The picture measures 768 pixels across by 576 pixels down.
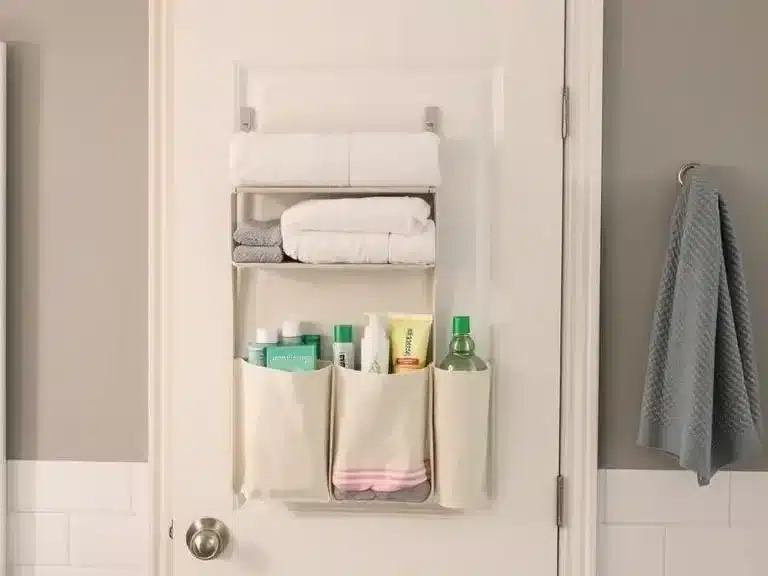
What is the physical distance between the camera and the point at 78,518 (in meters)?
1.49

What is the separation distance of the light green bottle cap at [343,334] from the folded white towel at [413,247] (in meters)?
0.15

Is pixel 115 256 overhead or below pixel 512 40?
below

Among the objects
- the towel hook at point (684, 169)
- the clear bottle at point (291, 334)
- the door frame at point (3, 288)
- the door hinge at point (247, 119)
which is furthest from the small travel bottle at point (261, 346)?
the towel hook at point (684, 169)

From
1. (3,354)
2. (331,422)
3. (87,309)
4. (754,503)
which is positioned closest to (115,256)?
(87,309)

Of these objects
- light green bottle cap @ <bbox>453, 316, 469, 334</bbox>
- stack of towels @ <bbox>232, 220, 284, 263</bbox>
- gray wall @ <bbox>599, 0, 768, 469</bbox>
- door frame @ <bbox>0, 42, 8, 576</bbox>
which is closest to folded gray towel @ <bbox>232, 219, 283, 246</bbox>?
stack of towels @ <bbox>232, 220, 284, 263</bbox>

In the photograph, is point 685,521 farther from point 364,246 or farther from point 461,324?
point 364,246

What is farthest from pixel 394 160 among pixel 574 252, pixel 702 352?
pixel 702 352

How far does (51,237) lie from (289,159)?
489 millimetres

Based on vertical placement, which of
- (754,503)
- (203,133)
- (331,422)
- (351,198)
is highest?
(203,133)

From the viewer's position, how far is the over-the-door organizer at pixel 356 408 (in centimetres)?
133

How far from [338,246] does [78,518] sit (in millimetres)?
706

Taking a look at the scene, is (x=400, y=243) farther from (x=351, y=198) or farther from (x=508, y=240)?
(x=508, y=240)

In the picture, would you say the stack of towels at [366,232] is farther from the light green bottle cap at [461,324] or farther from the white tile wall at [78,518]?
the white tile wall at [78,518]

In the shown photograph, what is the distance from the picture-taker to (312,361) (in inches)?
53.8
